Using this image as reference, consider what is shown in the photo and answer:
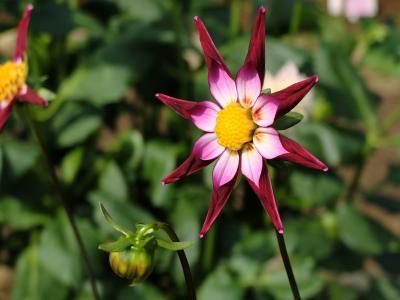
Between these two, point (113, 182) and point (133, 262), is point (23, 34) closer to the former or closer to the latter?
point (133, 262)

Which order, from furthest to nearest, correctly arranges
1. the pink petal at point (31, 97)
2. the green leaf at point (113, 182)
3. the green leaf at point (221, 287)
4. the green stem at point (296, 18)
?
the green stem at point (296, 18)
the green leaf at point (113, 182)
the green leaf at point (221, 287)
the pink petal at point (31, 97)

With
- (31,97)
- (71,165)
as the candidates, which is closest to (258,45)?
(31,97)

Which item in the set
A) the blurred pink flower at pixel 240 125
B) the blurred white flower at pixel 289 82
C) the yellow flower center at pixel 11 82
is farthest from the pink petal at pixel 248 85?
the blurred white flower at pixel 289 82

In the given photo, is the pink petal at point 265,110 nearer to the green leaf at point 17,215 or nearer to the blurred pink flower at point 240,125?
the blurred pink flower at point 240,125

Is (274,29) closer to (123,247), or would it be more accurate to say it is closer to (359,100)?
(359,100)

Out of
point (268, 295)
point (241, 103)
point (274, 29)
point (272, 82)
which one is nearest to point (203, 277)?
point (268, 295)

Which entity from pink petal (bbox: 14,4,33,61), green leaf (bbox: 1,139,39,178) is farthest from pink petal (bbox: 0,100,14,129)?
green leaf (bbox: 1,139,39,178)
